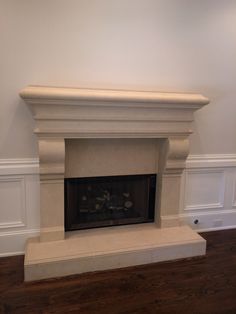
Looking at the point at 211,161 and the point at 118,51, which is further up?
the point at 118,51

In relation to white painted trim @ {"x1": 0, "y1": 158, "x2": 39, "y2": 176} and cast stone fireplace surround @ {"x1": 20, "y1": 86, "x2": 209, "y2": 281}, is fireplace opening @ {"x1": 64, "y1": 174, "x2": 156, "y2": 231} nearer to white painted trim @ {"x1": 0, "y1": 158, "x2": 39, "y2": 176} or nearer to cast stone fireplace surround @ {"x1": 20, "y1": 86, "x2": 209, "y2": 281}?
cast stone fireplace surround @ {"x1": 20, "y1": 86, "x2": 209, "y2": 281}

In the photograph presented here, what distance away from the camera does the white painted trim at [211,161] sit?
294cm

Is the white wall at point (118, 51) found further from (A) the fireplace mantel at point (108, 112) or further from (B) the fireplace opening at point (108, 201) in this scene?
(B) the fireplace opening at point (108, 201)

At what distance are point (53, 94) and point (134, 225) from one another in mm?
1524

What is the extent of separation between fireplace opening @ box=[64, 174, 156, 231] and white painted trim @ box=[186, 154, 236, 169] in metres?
0.44

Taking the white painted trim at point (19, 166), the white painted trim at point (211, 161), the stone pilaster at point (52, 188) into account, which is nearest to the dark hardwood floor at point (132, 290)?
the stone pilaster at point (52, 188)

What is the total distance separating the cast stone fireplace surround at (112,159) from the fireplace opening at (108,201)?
8 centimetres

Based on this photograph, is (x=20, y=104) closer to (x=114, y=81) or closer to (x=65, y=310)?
(x=114, y=81)

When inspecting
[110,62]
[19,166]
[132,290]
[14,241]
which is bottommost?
[132,290]

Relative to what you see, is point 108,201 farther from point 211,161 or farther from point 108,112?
point 211,161

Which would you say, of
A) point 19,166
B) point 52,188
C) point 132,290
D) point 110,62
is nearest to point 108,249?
point 132,290

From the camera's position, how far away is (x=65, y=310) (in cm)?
192

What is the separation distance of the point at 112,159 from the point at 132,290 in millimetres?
1130

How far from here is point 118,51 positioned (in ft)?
8.24
